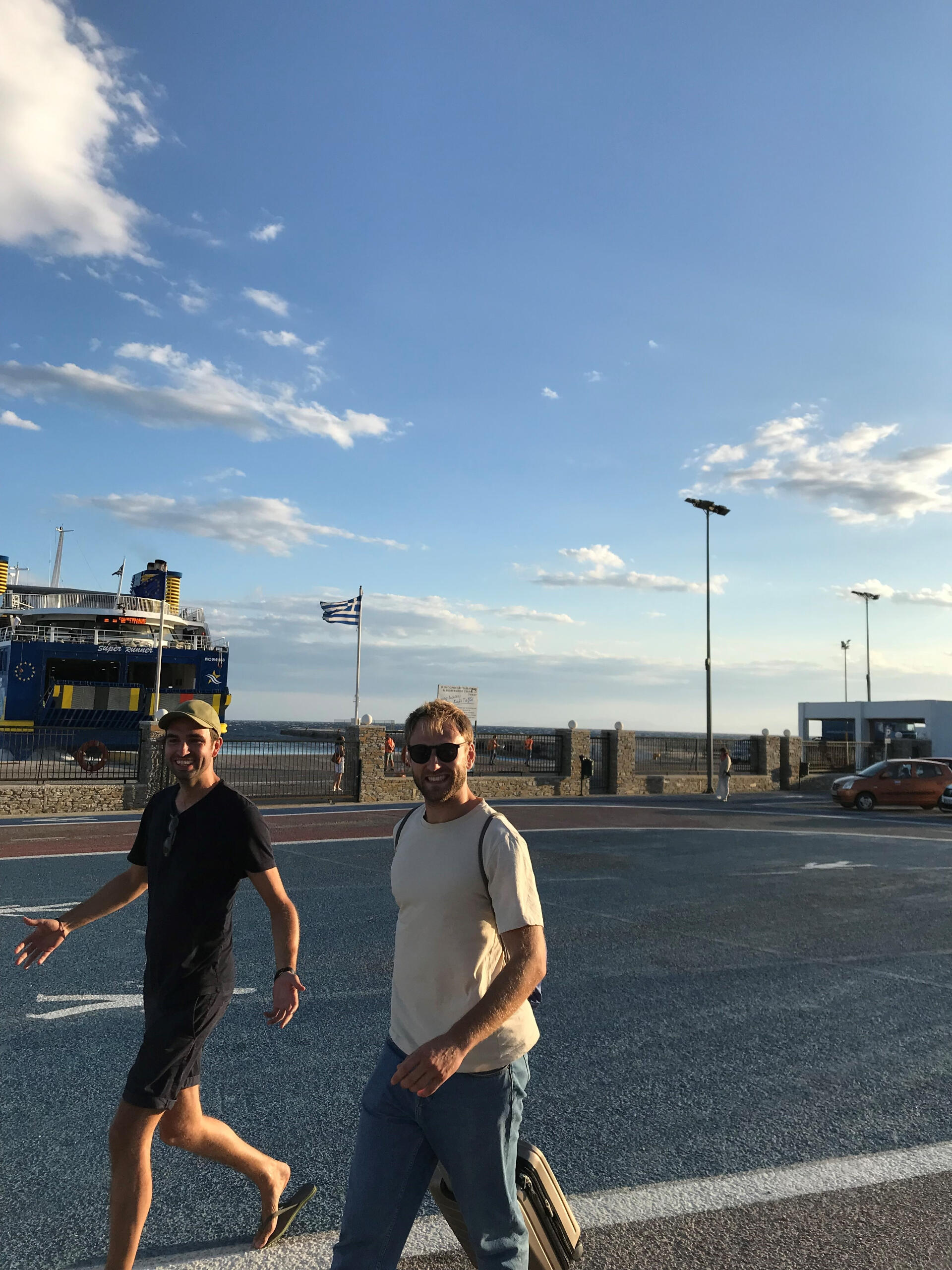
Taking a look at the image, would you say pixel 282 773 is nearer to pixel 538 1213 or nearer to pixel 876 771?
pixel 876 771

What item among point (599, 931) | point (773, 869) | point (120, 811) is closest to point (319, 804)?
point (120, 811)

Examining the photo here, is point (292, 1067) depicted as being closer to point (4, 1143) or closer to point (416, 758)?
point (4, 1143)

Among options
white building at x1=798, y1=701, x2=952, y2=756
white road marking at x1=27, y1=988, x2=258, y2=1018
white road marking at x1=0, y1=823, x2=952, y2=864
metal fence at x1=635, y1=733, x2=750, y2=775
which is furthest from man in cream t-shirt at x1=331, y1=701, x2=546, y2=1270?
white building at x1=798, y1=701, x2=952, y2=756

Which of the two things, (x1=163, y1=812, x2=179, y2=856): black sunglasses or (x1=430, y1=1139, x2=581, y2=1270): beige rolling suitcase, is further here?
(x1=163, y1=812, x2=179, y2=856): black sunglasses

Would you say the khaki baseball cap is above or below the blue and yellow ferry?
below

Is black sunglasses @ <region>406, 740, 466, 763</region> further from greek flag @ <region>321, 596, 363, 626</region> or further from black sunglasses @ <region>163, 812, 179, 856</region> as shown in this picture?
greek flag @ <region>321, 596, 363, 626</region>

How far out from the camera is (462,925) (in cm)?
257

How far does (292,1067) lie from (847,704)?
54.4 metres

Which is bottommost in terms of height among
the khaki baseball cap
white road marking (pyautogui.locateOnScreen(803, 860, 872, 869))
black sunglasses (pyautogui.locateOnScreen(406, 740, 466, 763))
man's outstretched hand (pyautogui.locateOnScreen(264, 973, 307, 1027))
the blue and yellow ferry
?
white road marking (pyautogui.locateOnScreen(803, 860, 872, 869))

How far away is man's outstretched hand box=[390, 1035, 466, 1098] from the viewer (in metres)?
2.26

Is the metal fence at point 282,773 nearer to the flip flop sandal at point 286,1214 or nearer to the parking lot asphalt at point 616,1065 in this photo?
the parking lot asphalt at point 616,1065

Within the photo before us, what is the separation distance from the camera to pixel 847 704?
53.8 m

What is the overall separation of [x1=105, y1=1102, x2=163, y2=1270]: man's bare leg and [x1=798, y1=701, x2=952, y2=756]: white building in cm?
4542

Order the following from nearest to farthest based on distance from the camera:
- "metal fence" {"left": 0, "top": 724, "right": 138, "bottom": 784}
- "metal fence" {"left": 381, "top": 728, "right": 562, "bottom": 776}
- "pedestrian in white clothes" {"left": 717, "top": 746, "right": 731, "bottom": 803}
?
"metal fence" {"left": 0, "top": 724, "right": 138, "bottom": 784} < "pedestrian in white clothes" {"left": 717, "top": 746, "right": 731, "bottom": 803} < "metal fence" {"left": 381, "top": 728, "right": 562, "bottom": 776}
